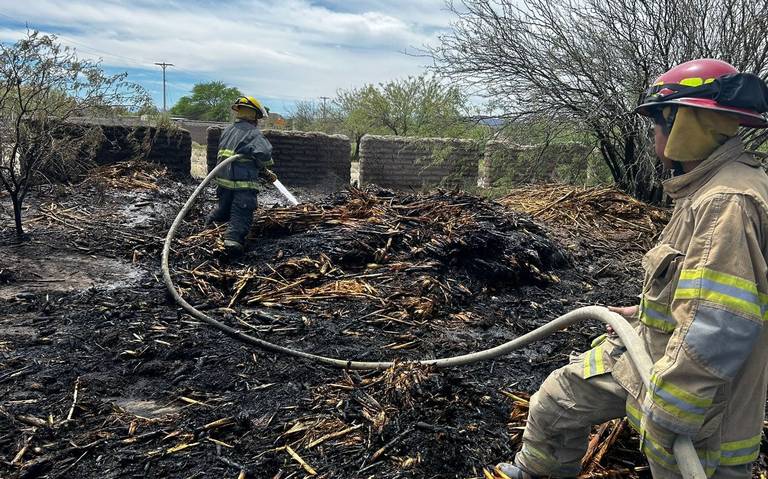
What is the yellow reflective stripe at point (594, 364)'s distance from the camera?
2156 millimetres

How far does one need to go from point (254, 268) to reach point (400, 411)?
3.00m

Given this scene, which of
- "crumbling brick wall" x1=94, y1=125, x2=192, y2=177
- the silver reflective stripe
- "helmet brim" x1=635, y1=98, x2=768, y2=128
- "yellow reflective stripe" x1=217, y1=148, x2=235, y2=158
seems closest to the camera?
the silver reflective stripe

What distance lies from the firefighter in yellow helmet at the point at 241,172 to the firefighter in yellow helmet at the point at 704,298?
187 inches

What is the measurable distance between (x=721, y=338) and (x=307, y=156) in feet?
33.6

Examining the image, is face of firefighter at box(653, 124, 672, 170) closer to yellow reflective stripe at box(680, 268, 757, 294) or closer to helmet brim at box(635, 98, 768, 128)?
helmet brim at box(635, 98, 768, 128)

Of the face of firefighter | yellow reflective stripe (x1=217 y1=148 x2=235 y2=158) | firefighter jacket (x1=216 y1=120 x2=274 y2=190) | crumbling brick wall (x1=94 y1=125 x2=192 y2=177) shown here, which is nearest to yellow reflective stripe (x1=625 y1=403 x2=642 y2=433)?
the face of firefighter

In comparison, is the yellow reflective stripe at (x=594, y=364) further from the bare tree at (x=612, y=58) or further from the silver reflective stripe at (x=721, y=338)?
the bare tree at (x=612, y=58)

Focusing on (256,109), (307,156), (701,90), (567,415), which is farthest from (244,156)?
(701,90)

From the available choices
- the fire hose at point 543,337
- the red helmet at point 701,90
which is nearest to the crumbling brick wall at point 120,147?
the fire hose at point 543,337

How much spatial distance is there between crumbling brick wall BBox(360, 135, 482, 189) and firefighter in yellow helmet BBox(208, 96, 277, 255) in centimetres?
503

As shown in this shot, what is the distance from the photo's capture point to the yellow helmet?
6652 millimetres

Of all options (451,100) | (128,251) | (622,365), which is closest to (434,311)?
(622,365)

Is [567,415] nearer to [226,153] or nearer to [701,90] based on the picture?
[701,90]

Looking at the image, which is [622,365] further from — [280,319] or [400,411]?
[280,319]
